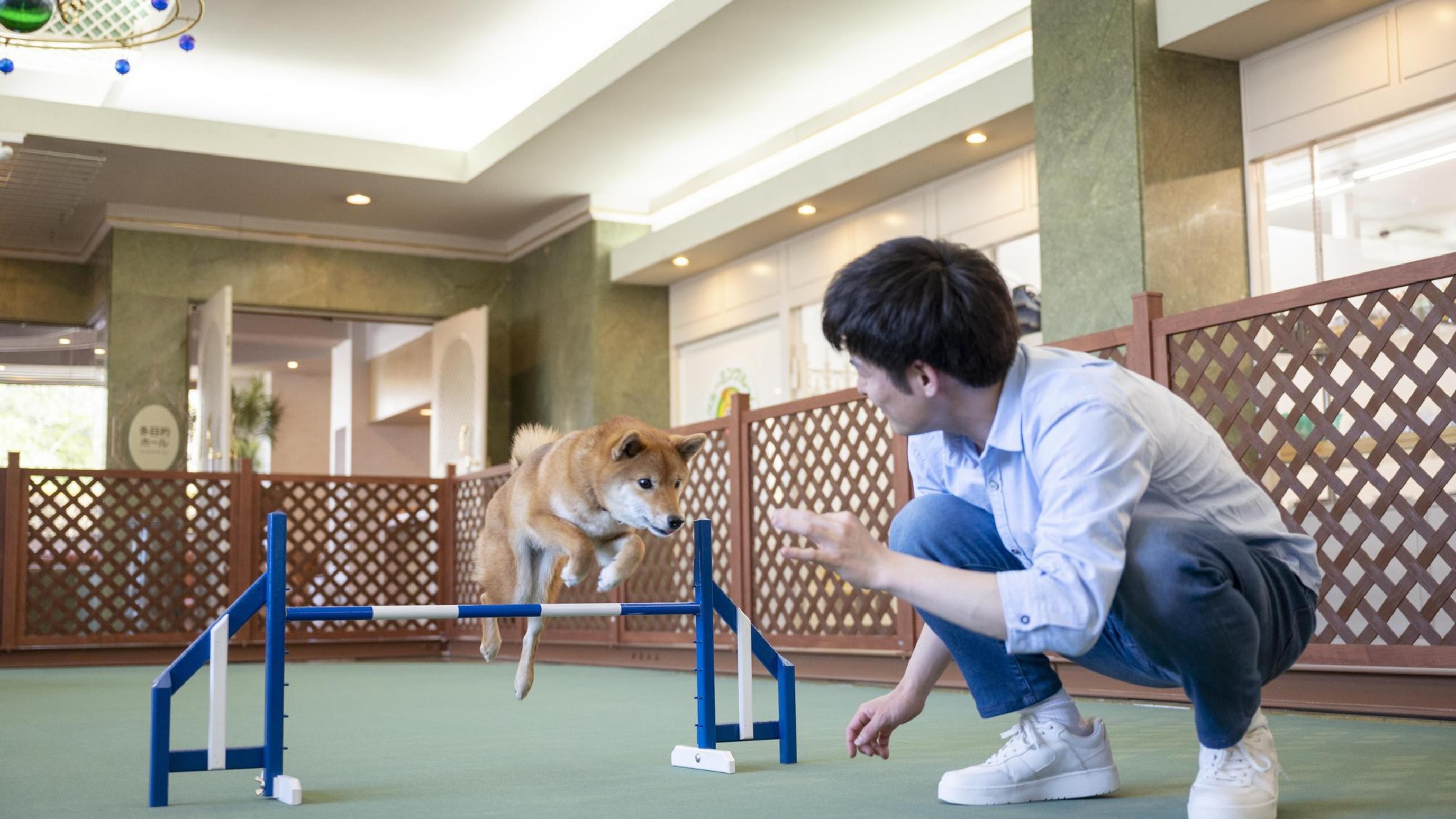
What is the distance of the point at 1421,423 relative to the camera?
339 cm

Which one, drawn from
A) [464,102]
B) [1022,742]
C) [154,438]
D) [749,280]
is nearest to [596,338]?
[749,280]

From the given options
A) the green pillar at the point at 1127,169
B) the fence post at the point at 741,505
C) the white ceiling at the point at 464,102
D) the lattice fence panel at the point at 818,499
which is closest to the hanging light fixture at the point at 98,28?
the white ceiling at the point at 464,102

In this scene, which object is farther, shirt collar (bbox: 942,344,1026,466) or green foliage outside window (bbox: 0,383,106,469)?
green foliage outside window (bbox: 0,383,106,469)

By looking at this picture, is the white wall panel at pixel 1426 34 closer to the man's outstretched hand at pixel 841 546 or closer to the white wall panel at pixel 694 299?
the man's outstretched hand at pixel 841 546

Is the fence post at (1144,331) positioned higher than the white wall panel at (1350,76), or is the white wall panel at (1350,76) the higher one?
the white wall panel at (1350,76)

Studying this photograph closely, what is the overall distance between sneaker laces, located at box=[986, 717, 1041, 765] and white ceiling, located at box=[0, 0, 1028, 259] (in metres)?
4.53

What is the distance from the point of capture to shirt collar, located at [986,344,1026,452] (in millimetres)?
1588

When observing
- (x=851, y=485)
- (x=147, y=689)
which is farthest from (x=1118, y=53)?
(x=147, y=689)

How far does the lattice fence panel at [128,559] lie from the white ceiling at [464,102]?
198 cm

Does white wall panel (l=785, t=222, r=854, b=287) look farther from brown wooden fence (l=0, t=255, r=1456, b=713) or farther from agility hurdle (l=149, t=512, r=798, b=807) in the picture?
agility hurdle (l=149, t=512, r=798, b=807)

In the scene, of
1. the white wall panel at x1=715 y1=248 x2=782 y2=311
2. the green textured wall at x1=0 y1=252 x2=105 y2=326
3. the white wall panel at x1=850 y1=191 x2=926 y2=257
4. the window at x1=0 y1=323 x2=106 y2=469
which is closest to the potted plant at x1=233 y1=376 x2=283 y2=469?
the window at x1=0 y1=323 x2=106 y2=469

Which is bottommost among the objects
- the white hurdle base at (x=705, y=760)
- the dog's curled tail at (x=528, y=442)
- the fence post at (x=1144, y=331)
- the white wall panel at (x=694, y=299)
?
the white hurdle base at (x=705, y=760)

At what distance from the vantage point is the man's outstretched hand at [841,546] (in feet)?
4.47

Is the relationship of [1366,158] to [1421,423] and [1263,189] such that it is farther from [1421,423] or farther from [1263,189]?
[1421,423]
